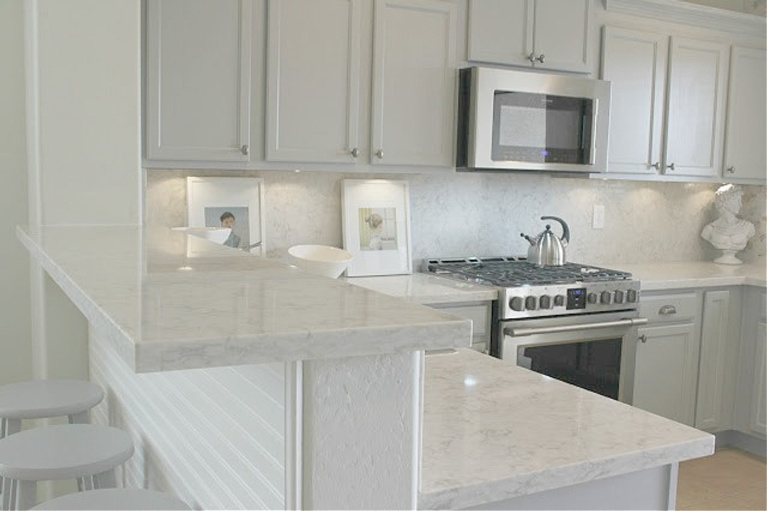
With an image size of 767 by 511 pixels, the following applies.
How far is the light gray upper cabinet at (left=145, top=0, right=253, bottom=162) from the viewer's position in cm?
301

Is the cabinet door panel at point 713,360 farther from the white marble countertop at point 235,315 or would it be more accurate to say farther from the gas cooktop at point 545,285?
the white marble countertop at point 235,315

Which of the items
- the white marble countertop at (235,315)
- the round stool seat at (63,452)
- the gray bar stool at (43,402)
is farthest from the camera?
the gray bar stool at (43,402)

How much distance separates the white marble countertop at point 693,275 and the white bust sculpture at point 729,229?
0.11 metres

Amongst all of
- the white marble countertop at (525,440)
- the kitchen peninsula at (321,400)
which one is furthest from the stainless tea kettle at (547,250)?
the white marble countertop at (525,440)

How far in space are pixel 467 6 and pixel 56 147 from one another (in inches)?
74.3

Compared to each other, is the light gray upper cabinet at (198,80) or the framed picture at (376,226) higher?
the light gray upper cabinet at (198,80)

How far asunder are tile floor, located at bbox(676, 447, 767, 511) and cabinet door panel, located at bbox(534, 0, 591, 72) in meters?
2.06

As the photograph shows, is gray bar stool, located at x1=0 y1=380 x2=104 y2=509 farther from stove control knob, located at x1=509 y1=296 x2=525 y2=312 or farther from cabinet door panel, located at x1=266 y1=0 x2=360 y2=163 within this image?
stove control knob, located at x1=509 y1=296 x2=525 y2=312

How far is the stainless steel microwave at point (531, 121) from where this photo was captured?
3594mm

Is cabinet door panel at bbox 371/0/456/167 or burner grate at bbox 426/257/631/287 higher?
cabinet door panel at bbox 371/0/456/167

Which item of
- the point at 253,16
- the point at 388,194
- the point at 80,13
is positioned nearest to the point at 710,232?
the point at 388,194

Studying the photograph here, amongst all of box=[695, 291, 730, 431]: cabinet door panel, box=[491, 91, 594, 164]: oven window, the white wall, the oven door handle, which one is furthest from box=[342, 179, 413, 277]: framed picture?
box=[695, 291, 730, 431]: cabinet door panel

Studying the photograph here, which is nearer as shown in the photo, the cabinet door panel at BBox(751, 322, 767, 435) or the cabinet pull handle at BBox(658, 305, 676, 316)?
the cabinet pull handle at BBox(658, 305, 676, 316)

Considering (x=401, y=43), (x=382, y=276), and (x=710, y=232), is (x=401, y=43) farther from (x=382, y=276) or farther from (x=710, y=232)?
(x=710, y=232)
